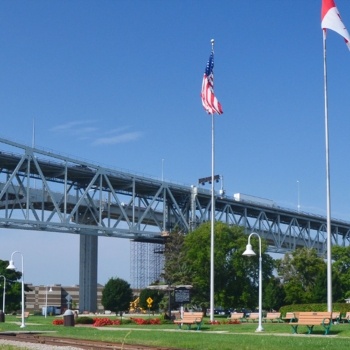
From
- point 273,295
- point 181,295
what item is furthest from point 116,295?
point 181,295

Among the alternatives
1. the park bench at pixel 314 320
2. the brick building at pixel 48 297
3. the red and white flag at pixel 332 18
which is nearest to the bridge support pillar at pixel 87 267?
the red and white flag at pixel 332 18

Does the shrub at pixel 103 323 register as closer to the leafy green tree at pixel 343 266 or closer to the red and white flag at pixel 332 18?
the red and white flag at pixel 332 18

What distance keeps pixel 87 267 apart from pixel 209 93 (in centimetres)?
4843

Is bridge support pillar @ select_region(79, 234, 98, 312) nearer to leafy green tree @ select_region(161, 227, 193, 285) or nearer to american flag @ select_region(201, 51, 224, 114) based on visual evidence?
leafy green tree @ select_region(161, 227, 193, 285)

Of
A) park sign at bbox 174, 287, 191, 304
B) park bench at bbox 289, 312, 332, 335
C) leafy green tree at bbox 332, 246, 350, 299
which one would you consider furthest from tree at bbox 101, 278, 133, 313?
park bench at bbox 289, 312, 332, 335

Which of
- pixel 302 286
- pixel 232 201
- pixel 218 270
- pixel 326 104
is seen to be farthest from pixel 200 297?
pixel 326 104

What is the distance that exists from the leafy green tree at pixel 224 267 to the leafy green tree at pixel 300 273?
29.6 ft

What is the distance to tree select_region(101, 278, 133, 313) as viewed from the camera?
336 ft

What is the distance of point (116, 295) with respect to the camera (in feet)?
336

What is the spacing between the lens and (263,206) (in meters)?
110

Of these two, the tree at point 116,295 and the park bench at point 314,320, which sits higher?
the park bench at point 314,320

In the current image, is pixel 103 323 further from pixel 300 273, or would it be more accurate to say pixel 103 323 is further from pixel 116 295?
pixel 116 295

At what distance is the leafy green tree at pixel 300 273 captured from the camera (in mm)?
85375

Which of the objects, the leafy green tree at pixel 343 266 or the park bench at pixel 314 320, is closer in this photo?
the park bench at pixel 314 320
